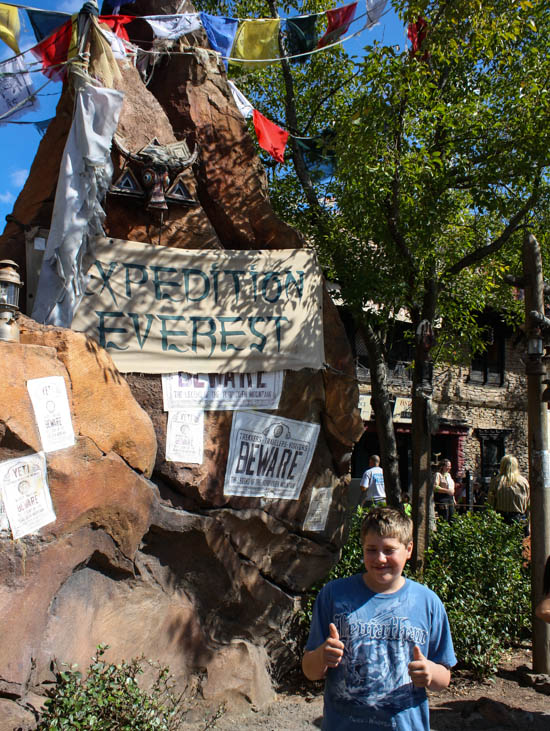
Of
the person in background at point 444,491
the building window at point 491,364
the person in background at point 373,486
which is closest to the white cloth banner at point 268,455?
the person in background at point 373,486

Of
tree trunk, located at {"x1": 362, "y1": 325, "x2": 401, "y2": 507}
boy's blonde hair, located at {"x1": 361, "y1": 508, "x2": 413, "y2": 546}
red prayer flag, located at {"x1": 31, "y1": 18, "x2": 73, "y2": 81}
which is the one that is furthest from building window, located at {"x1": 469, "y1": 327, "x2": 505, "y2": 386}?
boy's blonde hair, located at {"x1": 361, "y1": 508, "x2": 413, "y2": 546}

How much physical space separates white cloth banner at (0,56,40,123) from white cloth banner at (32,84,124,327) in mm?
1501

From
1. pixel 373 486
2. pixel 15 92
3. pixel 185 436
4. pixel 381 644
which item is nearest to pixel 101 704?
pixel 381 644

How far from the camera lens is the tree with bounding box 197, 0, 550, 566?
21.5 feet

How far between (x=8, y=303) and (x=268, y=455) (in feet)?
7.65

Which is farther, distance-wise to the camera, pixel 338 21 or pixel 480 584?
pixel 338 21

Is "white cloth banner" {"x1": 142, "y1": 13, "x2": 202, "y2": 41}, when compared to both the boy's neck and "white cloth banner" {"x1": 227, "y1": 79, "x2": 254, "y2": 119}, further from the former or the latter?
the boy's neck

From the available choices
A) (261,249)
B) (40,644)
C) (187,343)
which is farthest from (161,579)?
(261,249)

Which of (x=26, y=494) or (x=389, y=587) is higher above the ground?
(x=26, y=494)

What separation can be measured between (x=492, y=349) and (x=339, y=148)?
17.3 m

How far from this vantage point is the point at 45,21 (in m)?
5.57

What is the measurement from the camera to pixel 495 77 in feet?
26.7

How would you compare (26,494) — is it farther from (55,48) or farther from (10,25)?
(10,25)

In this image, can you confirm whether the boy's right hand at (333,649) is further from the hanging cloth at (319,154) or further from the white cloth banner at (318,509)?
the hanging cloth at (319,154)
